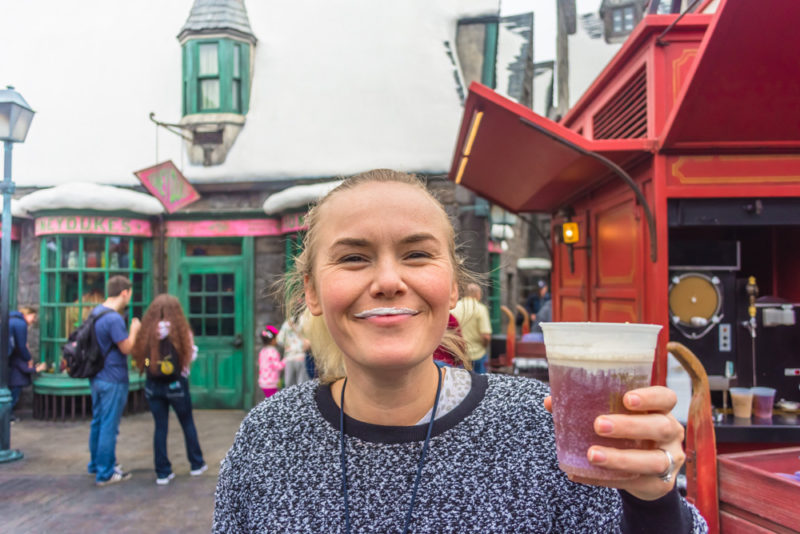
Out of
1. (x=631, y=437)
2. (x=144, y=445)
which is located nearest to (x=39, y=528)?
(x=144, y=445)

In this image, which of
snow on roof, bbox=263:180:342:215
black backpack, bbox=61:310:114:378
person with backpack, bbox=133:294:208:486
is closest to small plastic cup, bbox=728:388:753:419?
person with backpack, bbox=133:294:208:486

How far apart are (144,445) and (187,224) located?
3407mm

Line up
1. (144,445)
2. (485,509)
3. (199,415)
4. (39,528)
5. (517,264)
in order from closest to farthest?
(485,509)
(39,528)
(144,445)
(199,415)
(517,264)

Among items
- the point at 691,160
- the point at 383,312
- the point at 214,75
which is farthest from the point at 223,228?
the point at 383,312

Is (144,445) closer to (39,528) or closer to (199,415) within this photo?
(199,415)

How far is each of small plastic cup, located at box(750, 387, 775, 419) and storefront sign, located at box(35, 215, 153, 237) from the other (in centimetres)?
791

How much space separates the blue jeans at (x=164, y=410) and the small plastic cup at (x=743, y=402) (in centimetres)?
447

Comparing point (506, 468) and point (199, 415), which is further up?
point (506, 468)

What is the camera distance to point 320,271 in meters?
1.27

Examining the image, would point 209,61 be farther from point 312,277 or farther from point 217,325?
point 312,277

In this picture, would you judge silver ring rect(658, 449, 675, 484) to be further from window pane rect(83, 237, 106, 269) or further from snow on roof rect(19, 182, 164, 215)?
window pane rect(83, 237, 106, 269)

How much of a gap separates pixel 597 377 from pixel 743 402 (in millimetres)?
3463

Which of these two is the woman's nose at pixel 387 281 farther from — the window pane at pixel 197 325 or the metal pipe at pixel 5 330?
the window pane at pixel 197 325

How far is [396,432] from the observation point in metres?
1.20
